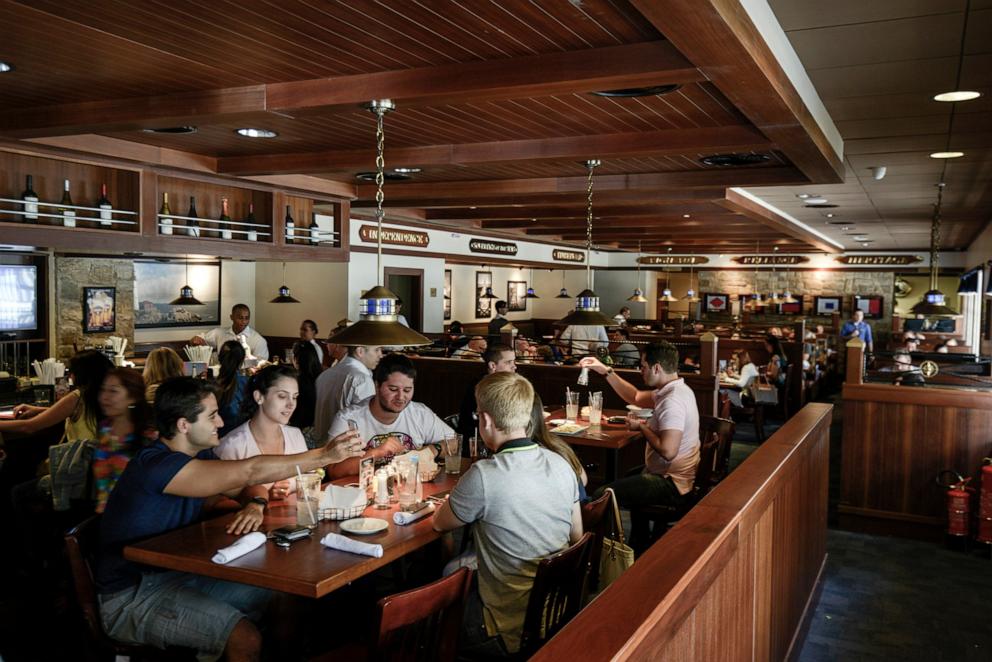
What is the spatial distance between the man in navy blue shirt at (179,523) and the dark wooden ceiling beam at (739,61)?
6.31 ft

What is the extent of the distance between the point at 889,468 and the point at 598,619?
17.0ft

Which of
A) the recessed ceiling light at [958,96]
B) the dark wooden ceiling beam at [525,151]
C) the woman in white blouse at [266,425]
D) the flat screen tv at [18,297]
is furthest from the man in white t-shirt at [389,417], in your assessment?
the flat screen tv at [18,297]

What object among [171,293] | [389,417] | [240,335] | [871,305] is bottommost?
[389,417]

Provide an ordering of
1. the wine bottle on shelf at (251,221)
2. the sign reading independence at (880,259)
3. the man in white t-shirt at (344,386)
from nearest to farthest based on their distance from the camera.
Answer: the man in white t-shirt at (344,386)
the wine bottle on shelf at (251,221)
the sign reading independence at (880,259)

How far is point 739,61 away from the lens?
309cm

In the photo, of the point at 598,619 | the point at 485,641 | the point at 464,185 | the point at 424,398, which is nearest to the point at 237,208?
the point at 464,185

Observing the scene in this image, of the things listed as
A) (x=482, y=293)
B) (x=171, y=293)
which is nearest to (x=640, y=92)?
(x=171, y=293)

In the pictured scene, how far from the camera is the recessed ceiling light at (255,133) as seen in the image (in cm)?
512

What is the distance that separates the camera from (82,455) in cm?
398

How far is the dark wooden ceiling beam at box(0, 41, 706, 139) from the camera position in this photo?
10.6 ft

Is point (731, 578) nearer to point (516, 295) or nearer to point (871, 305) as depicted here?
point (516, 295)

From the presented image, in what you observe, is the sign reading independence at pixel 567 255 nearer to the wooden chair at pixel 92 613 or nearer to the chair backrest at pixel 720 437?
the chair backrest at pixel 720 437

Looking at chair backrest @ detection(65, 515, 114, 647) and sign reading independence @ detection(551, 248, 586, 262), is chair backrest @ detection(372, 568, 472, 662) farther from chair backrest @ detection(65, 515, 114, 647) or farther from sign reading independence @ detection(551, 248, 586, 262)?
sign reading independence @ detection(551, 248, 586, 262)

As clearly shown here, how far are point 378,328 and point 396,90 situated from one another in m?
1.11
